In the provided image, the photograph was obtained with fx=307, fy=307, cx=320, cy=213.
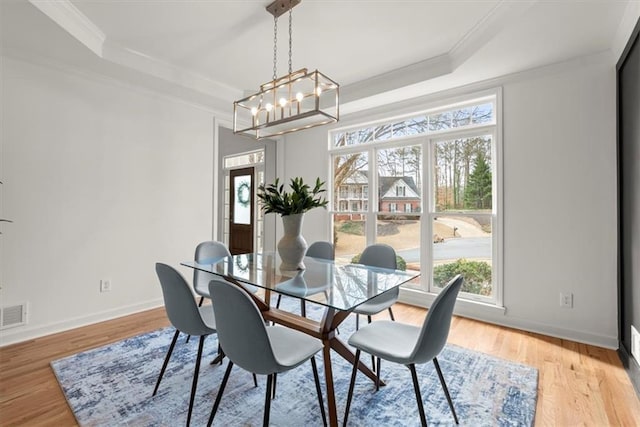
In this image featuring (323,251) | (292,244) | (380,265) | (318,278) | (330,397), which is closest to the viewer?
(330,397)

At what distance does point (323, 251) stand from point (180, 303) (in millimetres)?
1576

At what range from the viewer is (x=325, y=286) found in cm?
189

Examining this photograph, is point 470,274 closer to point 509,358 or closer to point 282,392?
point 509,358

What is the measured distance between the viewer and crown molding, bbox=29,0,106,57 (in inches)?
85.7

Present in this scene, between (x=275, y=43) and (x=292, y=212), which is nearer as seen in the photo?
(x=292, y=212)

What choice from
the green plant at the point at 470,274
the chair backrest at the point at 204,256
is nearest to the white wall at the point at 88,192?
the chair backrest at the point at 204,256

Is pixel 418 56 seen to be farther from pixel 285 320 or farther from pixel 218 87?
pixel 285 320

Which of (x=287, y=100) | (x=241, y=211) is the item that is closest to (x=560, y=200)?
(x=287, y=100)

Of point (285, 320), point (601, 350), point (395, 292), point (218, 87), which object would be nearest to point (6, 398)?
point (285, 320)

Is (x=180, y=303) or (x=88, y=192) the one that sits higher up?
(x=88, y=192)

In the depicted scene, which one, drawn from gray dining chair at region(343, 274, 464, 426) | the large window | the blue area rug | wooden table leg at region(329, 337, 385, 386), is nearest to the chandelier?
the large window

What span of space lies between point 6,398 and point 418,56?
4186 millimetres

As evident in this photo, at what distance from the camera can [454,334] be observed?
292cm

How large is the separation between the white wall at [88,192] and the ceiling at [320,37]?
331 mm
